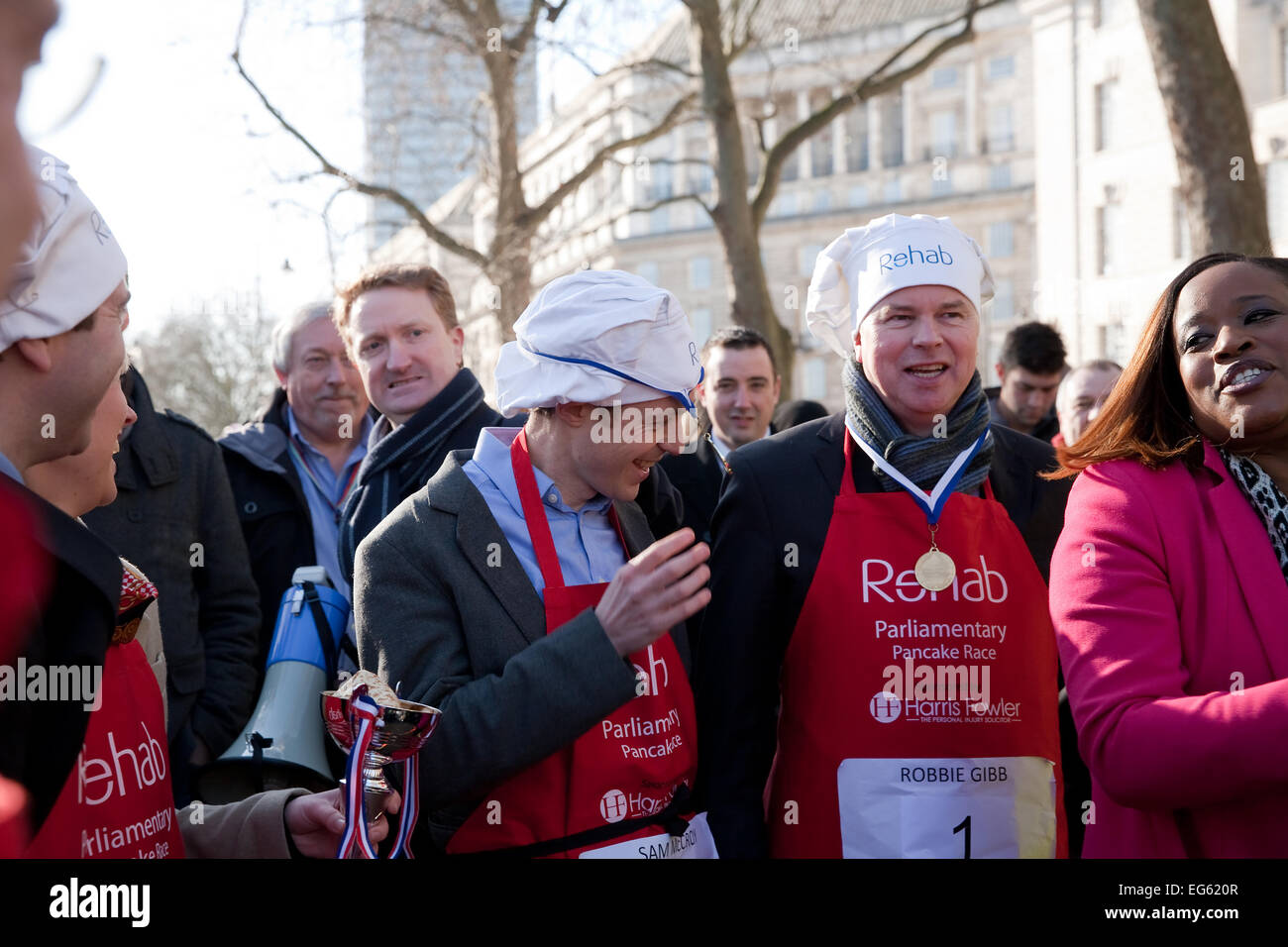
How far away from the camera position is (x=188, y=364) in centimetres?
3581

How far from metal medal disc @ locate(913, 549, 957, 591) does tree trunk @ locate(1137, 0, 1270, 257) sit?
4.98m

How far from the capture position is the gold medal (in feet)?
10.0

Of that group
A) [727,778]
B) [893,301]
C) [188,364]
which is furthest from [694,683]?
[188,364]

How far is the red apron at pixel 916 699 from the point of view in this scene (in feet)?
9.68

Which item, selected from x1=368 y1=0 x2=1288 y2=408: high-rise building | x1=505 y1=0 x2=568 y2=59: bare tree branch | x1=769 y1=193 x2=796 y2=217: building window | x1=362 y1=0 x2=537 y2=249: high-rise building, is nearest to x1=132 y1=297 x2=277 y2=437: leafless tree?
x1=368 y1=0 x2=1288 y2=408: high-rise building

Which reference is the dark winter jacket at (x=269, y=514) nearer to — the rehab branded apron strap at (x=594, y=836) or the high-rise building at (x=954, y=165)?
the rehab branded apron strap at (x=594, y=836)

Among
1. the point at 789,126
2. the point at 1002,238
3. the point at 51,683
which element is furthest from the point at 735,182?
the point at 789,126

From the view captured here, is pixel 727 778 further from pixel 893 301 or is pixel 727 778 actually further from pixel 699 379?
pixel 893 301

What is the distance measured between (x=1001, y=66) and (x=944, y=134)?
3.86m

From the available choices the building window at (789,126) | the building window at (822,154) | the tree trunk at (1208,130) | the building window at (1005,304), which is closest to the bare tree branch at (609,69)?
the tree trunk at (1208,130)

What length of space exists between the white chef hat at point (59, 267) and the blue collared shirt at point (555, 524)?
3.37 feet

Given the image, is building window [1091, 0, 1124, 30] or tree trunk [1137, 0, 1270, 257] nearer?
tree trunk [1137, 0, 1270, 257]

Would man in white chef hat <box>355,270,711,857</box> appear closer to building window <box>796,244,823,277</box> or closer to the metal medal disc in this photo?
the metal medal disc
